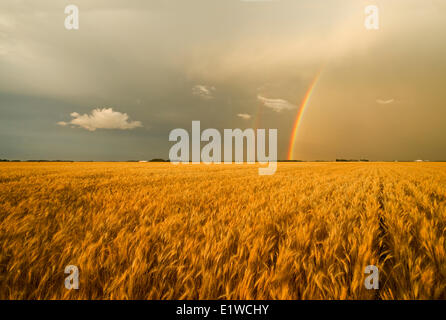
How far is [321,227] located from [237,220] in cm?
116

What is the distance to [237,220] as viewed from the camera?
2.73m

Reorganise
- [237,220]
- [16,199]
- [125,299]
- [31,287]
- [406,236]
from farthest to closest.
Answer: [16,199] < [237,220] < [406,236] < [31,287] < [125,299]

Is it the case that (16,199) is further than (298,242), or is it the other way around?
(16,199)

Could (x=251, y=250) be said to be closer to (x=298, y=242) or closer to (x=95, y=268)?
(x=298, y=242)

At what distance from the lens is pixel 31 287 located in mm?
1361

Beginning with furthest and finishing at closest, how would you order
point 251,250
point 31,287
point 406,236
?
point 406,236
point 251,250
point 31,287

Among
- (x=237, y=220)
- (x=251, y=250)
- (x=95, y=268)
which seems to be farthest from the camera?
(x=237, y=220)
